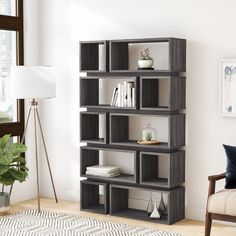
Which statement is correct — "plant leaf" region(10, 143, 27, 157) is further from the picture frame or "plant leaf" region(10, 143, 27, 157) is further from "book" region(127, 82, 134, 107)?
the picture frame

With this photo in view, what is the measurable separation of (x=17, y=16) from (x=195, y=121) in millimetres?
2340

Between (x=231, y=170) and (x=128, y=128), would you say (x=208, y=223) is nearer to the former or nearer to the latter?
(x=231, y=170)

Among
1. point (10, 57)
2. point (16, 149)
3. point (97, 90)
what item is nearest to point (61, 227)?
point (16, 149)

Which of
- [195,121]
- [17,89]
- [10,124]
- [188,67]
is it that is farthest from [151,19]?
[10,124]

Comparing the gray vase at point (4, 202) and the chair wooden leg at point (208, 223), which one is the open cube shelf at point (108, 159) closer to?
Result: the gray vase at point (4, 202)

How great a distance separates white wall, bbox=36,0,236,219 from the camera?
5223 mm

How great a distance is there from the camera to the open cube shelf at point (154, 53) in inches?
203

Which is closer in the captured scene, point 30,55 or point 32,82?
point 32,82

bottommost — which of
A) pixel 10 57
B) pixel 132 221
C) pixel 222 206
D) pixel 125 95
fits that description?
pixel 132 221

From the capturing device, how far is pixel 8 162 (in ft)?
17.8

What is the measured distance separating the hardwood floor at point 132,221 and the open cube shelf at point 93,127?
2.46 feet

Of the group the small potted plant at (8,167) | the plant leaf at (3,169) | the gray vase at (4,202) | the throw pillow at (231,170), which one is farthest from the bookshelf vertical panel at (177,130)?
the gray vase at (4,202)

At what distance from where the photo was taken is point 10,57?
20.2 ft

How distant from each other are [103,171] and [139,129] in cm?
56
